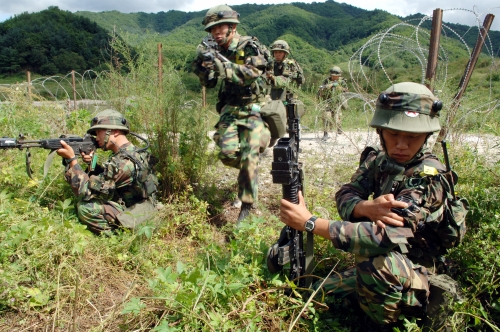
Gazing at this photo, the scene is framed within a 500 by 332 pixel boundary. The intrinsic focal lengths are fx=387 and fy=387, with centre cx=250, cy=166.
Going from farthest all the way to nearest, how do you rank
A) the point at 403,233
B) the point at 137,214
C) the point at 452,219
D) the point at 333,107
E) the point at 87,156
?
the point at 333,107
the point at 87,156
the point at 137,214
the point at 452,219
the point at 403,233

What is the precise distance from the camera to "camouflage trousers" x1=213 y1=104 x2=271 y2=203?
3.84 metres

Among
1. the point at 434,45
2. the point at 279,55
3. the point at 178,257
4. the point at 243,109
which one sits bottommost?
the point at 178,257

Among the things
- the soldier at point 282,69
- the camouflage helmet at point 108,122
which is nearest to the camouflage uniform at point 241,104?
the camouflage helmet at point 108,122

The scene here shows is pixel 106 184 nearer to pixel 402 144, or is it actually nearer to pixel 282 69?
pixel 402 144

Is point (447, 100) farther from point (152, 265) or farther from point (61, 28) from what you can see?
point (61, 28)

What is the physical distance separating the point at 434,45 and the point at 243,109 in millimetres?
1882

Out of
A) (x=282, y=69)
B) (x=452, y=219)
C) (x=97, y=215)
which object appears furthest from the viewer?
(x=282, y=69)

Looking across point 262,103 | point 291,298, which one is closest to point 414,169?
point 291,298

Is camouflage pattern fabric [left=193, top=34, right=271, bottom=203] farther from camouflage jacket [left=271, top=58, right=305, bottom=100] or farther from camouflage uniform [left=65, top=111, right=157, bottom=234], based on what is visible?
camouflage jacket [left=271, top=58, right=305, bottom=100]

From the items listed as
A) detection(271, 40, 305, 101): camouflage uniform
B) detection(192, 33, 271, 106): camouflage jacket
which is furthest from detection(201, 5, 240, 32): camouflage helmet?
detection(271, 40, 305, 101): camouflage uniform

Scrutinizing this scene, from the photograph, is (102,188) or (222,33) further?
(222,33)

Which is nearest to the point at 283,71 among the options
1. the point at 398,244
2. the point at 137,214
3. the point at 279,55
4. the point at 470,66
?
the point at 279,55

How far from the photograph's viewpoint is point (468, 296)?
2.33 metres

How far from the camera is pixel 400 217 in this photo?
1967mm
